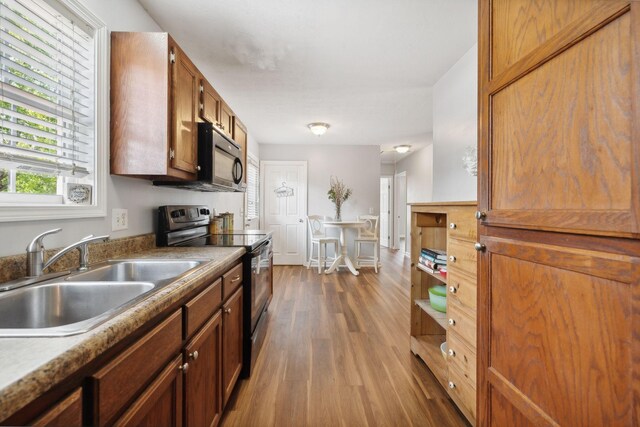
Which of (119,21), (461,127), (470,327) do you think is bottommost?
(470,327)

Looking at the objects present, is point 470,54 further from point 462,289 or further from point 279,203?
point 279,203

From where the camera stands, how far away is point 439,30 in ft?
6.64

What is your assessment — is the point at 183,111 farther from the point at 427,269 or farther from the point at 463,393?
the point at 463,393

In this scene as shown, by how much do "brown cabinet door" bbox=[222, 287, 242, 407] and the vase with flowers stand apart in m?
3.81

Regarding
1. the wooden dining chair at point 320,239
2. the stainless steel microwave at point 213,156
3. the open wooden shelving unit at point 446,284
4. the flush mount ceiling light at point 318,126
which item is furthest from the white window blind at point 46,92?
the wooden dining chair at point 320,239

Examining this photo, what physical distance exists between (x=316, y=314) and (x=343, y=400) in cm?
135

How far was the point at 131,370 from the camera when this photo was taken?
2.31 ft

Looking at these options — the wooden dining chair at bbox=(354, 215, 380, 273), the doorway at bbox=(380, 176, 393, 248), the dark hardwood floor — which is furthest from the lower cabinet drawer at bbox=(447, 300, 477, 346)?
the doorway at bbox=(380, 176, 393, 248)

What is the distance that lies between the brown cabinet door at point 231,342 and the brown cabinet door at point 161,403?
510mm

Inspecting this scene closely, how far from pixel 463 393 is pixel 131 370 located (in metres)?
1.56

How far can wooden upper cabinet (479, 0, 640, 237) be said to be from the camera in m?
0.65

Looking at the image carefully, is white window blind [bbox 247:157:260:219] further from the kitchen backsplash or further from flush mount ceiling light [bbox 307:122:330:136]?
the kitchen backsplash

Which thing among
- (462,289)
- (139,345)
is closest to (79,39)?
(139,345)

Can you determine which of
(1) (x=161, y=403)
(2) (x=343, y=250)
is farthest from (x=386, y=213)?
(1) (x=161, y=403)
